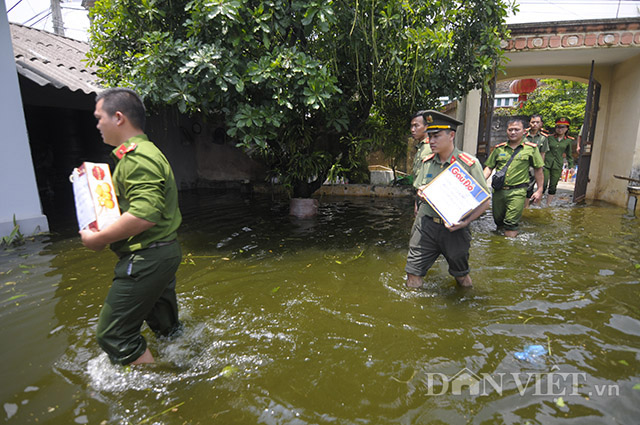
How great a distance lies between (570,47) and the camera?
7.91 m

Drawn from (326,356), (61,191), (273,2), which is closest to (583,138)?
Result: (273,2)

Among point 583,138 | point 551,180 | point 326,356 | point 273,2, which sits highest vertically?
point 273,2

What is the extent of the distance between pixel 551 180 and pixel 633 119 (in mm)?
2525

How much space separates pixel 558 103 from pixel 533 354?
23.9m

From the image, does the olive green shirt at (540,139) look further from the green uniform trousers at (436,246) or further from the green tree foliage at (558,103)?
the green tree foliage at (558,103)

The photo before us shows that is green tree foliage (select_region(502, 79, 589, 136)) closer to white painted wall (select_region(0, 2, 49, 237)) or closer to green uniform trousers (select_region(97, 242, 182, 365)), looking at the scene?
white painted wall (select_region(0, 2, 49, 237))

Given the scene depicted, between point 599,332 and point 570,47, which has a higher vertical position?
point 570,47

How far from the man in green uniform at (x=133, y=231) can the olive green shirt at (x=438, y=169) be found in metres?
2.38

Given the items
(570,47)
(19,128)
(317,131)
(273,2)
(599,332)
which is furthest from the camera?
(570,47)

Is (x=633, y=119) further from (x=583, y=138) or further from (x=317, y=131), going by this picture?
(x=317, y=131)

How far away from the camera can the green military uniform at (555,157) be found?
8234mm

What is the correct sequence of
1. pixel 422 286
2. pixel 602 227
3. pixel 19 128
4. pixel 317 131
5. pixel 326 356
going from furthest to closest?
pixel 317 131 → pixel 602 227 → pixel 19 128 → pixel 422 286 → pixel 326 356

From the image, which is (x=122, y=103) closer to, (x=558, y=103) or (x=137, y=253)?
Answer: (x=137, y=253)

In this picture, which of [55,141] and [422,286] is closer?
[422,286]
